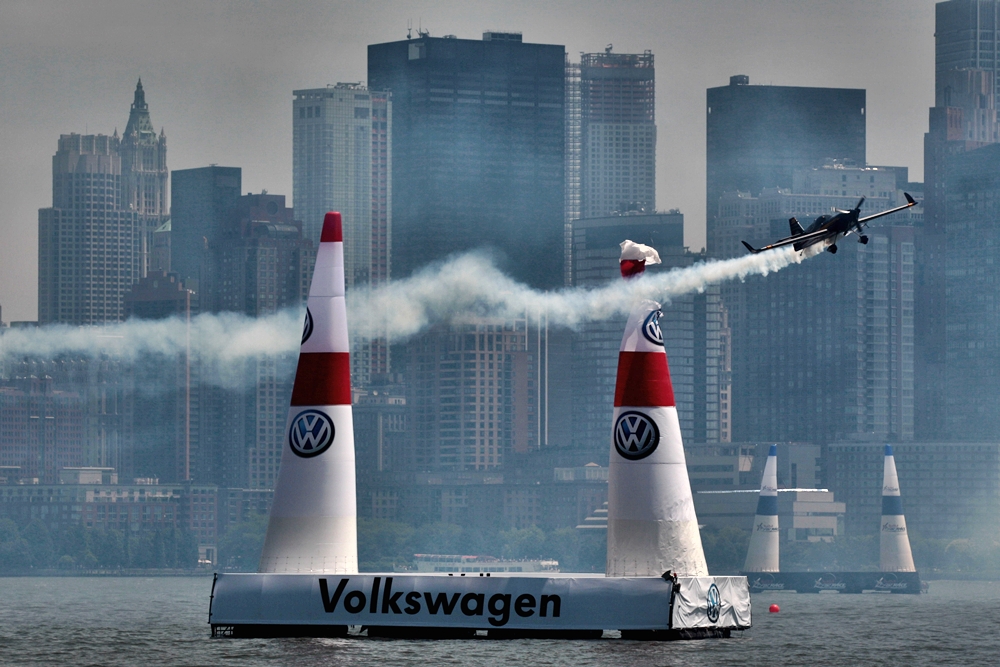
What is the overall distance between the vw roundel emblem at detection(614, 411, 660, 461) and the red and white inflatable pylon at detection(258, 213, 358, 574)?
8521 mm

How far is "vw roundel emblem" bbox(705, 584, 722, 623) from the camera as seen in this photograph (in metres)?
65.1

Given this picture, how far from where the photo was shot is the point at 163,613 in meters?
120

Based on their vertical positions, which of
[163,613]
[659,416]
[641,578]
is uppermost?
[659,416]

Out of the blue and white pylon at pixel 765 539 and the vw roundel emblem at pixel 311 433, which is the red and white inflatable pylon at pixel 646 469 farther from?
the blue and white pylon at pixel 765 539

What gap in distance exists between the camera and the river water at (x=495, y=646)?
63.2 meters

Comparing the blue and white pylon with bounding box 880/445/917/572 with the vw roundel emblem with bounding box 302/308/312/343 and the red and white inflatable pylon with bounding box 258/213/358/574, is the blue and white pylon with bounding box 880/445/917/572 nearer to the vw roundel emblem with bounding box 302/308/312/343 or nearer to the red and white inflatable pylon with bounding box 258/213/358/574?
the red and white inflatable pylon with bounding box 258/213/358/574

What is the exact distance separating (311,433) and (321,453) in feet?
2.45

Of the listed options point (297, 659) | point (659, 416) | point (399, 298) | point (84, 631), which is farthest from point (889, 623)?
point (297, 659)

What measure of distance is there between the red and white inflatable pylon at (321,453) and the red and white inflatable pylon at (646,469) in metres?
8.46

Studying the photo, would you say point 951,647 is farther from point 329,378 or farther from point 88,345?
point 88,345

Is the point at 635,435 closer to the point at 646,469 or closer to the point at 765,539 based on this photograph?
the point at 646,469

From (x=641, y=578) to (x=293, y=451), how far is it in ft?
39.7

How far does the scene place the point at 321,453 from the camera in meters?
67.7

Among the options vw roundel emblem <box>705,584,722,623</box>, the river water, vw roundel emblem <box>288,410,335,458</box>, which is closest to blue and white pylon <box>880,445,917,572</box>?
the river water
